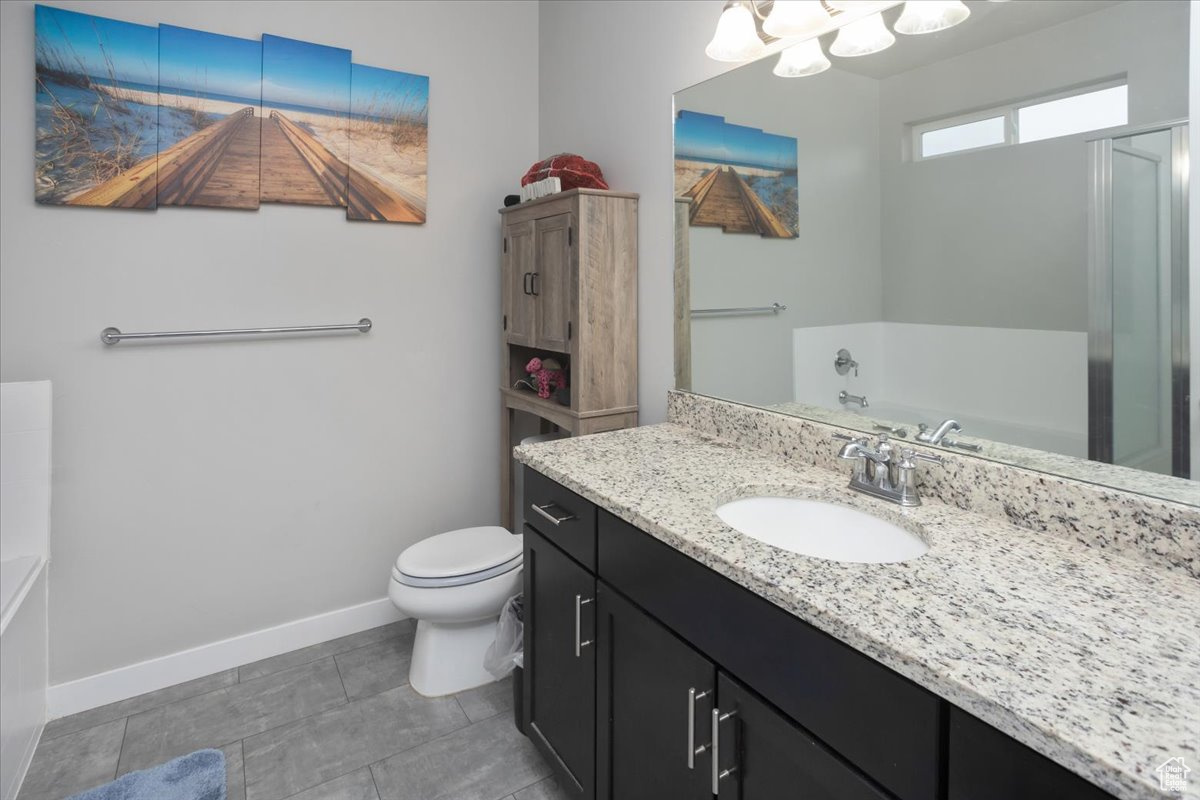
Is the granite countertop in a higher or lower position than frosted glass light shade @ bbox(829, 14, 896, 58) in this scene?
lower

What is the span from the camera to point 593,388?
2.00 meters

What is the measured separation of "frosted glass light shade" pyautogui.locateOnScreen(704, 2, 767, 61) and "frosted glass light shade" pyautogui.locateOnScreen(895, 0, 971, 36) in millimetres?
360

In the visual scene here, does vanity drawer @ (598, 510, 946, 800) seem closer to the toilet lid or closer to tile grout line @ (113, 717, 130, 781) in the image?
the toilet lid

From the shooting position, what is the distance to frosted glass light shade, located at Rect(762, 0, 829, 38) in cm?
146

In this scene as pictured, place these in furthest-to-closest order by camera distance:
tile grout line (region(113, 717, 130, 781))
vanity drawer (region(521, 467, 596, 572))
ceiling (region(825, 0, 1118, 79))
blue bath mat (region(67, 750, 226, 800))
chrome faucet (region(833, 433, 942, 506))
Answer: tile grout line (region(113, 717, 130, 781)), blue bath mat (region(67, 750, 226, 800)), vanity drawer (region(521, 467, 596, 572)), chrome faucet (region(833, 433, 942, 506)), ceiling (region(825, 0, 1118, 79))

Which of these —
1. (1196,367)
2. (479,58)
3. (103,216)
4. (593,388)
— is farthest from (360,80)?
(1196,367)

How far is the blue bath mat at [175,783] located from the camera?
1569 millimetres

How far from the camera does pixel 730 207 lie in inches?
68.9

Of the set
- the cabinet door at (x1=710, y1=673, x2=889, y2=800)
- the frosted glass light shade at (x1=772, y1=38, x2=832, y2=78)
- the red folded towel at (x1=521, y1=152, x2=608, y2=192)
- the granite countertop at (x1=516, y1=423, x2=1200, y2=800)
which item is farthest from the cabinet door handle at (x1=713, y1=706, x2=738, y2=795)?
the red folded towel at (x1=521, y1=152, x2=608, y2=192)

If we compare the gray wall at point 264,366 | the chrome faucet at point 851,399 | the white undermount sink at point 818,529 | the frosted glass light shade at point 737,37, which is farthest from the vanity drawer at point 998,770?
the gray wall at point 264,366

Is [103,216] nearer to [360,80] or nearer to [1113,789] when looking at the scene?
[360,80]

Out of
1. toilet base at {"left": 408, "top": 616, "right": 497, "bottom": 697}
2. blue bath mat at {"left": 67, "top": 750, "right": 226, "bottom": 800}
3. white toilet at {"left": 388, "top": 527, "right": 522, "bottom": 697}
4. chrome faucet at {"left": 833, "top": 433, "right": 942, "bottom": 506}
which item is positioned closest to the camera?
chrome faucet at {"left": 833, "top": 433, "right": 942, "bottom": 506}

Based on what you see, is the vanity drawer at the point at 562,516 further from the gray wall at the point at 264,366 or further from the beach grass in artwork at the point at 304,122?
the beach grass in artwork at the point at 304,122

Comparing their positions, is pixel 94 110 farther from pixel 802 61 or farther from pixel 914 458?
pixel 914 458
